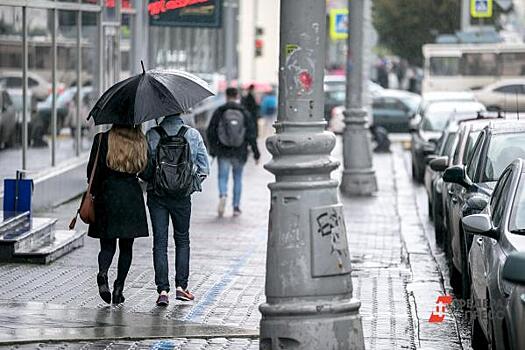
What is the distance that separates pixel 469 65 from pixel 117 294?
38978 mm

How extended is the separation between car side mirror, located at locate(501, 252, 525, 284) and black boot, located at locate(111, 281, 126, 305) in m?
4.41

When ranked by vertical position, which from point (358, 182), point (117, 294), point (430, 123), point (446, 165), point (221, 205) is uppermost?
point (446, 165)

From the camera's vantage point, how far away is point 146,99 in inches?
432

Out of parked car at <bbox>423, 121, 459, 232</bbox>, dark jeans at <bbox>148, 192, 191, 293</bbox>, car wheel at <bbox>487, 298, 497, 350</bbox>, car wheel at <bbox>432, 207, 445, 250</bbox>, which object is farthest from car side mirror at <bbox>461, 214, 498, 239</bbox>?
car wheel at <bbox>432, 207, 445, 250</bbox>

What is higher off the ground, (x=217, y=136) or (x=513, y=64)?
(x=513, y=64)

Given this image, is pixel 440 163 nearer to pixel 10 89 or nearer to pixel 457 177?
pixel 457 177

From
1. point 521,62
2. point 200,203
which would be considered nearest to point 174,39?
point 200,203

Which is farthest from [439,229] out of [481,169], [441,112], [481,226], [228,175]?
[441,112]

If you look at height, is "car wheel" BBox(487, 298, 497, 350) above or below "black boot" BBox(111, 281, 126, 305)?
above

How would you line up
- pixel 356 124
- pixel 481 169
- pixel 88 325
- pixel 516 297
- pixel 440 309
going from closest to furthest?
pixel 516 297 → pixel 88 325 → pixel 440 309 → pixel 481 169 → pixel 356 124

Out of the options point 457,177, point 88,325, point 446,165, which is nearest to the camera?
point 88,325

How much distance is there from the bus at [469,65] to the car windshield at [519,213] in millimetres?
39047

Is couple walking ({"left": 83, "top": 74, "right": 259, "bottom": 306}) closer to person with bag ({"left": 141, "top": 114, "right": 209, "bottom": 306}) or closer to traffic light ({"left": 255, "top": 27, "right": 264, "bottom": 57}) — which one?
person with bag ({"left": 141, "top": 114, "right": 209, "bottom": 306})

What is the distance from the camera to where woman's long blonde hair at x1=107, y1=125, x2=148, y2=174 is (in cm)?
1091
